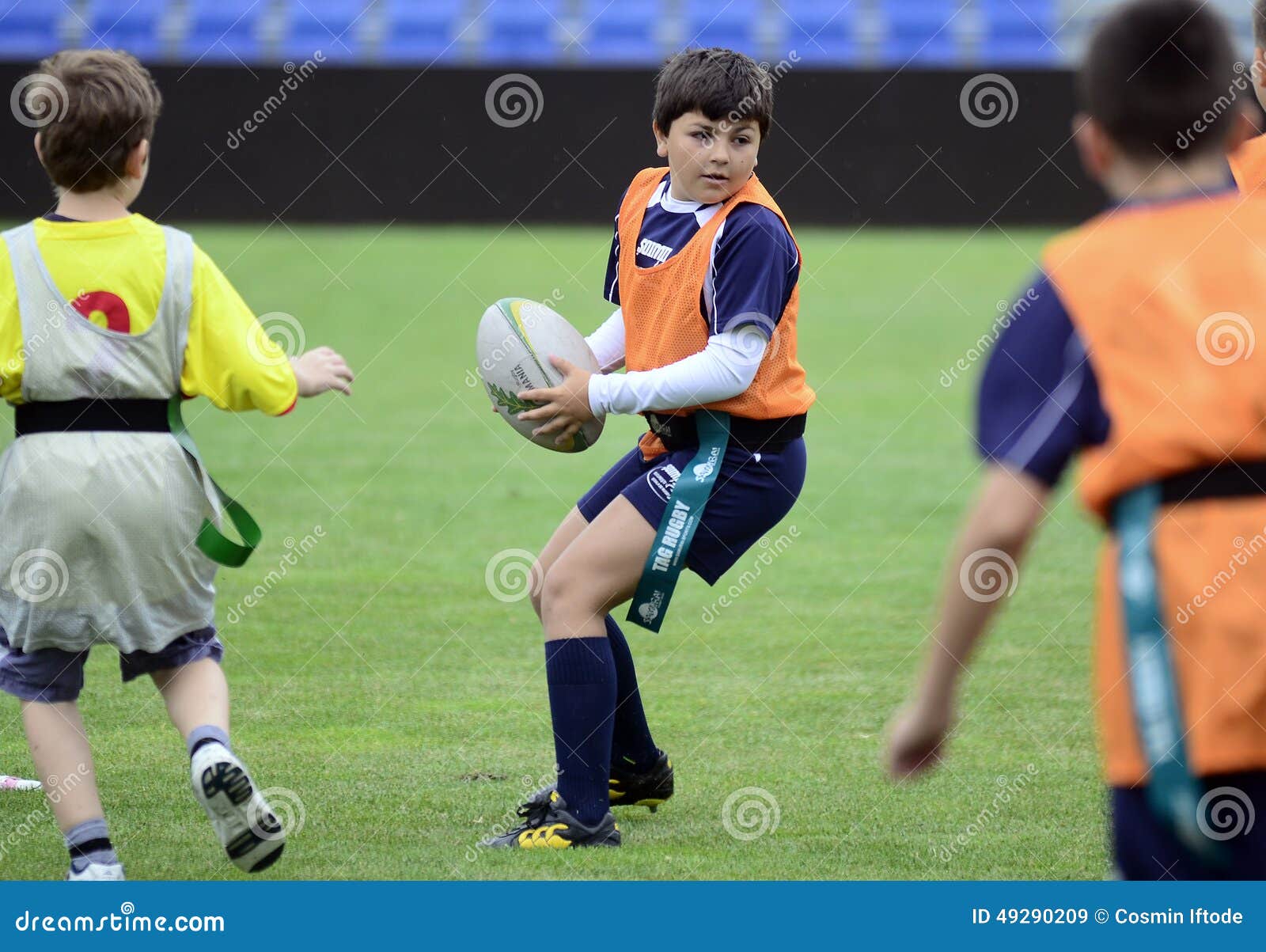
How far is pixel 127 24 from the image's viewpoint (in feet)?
82.3

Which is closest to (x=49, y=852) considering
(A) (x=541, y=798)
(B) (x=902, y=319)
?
(A) (x=541, y=798)

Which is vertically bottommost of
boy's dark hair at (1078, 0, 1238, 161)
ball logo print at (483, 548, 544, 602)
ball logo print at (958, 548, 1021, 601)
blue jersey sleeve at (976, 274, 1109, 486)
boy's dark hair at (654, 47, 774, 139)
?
ball logo print at (483, 548, 544, 602)

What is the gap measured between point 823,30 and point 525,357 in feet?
77.3

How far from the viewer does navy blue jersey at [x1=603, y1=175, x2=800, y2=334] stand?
3.60 metres

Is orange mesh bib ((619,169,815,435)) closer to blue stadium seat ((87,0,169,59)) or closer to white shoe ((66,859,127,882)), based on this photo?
white shoe ((66,859,127,882))

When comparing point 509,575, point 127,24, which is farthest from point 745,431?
point 127,24

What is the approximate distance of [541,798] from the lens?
12.8 feet

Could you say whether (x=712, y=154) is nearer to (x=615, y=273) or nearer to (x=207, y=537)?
(x=615, y=273)

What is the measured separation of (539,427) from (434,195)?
19.4 metres

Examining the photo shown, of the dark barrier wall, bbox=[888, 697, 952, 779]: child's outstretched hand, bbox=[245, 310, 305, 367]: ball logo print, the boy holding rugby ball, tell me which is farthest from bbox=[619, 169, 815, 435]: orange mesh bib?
the dark barrier wall

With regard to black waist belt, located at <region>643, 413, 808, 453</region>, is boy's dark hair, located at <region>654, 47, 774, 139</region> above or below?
above

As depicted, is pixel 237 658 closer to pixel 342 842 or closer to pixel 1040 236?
pixel 342 842

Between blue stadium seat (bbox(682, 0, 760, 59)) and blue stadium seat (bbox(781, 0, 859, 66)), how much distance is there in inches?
21.5

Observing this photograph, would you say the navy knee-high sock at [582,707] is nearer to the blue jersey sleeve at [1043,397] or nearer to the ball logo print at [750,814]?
the ball logo print at [750,814]
